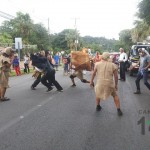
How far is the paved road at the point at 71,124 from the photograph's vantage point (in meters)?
6.31

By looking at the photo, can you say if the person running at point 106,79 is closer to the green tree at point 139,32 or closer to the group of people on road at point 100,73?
the group of people on road at point 100,73

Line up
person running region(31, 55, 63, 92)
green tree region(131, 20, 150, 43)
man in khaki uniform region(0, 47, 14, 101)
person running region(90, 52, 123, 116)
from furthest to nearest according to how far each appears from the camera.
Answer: green tree region(131, 20, 150, 43), person running region(31, 55, 63, 92), man in khaki uniform region(0, 47, 14, 101), person running region(90, 52, 123, 116)

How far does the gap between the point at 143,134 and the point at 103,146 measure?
1.14 metres

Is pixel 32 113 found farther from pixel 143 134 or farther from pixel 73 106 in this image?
pixel 143 134

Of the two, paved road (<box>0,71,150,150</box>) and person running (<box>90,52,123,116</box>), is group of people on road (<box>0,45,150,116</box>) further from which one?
paved road (<box>0,71,150,150</box>)

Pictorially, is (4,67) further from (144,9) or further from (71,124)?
(144,9)

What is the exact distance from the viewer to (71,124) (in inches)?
314

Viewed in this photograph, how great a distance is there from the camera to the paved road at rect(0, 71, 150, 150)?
248 inches

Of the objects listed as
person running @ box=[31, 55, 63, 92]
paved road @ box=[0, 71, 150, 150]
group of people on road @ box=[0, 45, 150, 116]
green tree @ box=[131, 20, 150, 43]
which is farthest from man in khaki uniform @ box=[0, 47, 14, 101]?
green tree @ box=[131, 20, 150, 43]

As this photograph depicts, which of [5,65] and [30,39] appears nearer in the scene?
[5,65]

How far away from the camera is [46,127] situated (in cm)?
768

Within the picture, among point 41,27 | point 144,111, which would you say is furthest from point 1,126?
point 41,27

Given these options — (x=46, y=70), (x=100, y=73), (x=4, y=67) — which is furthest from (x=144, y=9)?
(x=100, y=73)

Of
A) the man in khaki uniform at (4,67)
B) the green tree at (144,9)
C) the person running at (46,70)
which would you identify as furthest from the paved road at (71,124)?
the green tree at (144,9)
